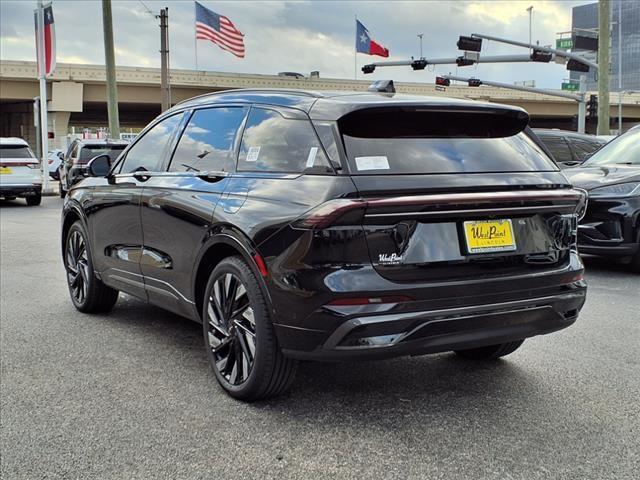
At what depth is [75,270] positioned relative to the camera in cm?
624

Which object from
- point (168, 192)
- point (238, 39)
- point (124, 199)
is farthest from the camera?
point (238, 39)

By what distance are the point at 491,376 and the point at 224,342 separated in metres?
1.63

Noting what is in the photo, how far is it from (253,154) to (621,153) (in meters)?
6.38

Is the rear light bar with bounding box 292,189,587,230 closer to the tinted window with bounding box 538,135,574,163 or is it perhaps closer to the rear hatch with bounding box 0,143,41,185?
the tinted window with bounding box 538,135,574,163

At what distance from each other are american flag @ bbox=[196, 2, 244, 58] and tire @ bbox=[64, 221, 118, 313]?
90.6ft

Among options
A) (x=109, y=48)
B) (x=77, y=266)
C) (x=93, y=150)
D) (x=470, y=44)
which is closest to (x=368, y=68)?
(x=470, y=44)

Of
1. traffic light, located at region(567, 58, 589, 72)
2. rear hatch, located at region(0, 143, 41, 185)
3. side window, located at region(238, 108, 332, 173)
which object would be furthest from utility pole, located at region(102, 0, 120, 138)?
side window, located at region(238, 108, 332, 173)

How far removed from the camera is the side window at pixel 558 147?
11.9m

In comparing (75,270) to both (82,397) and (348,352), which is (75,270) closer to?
(82,397)

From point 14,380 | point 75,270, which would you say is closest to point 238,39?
point 75,270

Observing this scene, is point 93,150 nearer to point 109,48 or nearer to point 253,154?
point 109,48

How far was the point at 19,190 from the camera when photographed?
19.0 metres

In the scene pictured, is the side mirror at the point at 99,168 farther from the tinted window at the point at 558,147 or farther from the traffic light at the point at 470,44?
the traffic light at the point at 470,44

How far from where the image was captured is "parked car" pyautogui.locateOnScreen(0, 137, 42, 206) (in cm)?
1873
